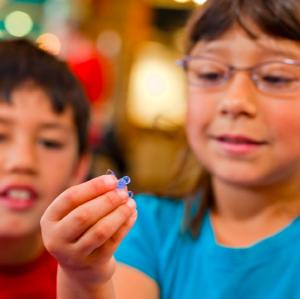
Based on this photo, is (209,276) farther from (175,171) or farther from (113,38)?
(113,38)

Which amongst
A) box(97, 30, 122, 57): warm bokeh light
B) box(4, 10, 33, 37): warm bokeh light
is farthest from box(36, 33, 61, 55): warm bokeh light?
box(97, 30, 122, 57): warm bokeh light

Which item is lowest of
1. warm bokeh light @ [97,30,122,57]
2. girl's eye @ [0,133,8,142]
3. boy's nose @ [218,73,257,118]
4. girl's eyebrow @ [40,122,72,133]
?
girl's eye @ [0,133,8,142]

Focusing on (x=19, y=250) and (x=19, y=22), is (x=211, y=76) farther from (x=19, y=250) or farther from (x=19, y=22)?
(x=19, y=22)

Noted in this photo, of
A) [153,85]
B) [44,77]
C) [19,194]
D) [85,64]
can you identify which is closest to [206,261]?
[19,194]

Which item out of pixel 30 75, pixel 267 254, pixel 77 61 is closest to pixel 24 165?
pixel 30 75

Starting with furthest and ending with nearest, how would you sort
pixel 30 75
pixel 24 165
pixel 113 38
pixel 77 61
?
pixel 113 38
pixel 77 61
pixel 30 75
pixel 24 165

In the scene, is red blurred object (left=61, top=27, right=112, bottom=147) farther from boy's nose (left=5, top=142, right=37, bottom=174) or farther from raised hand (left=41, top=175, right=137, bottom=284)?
raised hand (left=41, top=175, right=137, bottom=284)

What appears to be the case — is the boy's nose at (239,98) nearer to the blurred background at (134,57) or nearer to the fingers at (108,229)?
the fingers at (108,229)
